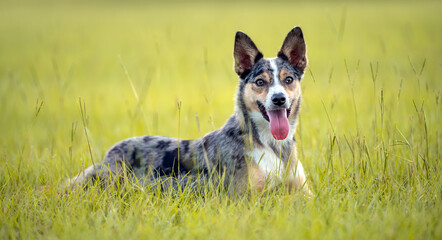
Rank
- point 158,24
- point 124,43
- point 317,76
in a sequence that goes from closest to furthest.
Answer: point 317,76, point 124,43, point 158,24

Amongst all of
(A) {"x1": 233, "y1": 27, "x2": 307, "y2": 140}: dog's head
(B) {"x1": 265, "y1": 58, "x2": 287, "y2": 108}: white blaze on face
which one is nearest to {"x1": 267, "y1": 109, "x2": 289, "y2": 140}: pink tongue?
(A) {"x1": 233, "y1": 27, "x2": 307, "y2": 140}: dog's head

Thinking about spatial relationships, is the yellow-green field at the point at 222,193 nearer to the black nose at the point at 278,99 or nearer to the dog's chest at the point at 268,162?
the dog's chest at the point at 268,162

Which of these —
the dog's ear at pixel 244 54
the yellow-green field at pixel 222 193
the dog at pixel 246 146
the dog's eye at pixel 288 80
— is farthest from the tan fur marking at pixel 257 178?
the dog's ear at pixel 244 54

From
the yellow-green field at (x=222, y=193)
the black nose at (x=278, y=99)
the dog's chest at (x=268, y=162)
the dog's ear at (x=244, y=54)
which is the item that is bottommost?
the yellow-green field at (x=222, y=193)

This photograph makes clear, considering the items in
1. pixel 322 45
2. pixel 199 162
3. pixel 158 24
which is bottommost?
pixel 199 162

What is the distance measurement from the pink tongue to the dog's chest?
0.77ft

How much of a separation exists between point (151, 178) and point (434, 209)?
307 centimetres

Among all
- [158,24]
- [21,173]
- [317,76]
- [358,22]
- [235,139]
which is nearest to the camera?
[235,139]

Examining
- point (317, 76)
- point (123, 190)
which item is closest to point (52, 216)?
point (123, 190)

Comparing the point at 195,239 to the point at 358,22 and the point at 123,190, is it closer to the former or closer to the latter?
the point at 123,190

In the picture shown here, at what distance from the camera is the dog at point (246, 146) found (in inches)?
180

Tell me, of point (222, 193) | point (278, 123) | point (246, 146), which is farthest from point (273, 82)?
point (222, 193)

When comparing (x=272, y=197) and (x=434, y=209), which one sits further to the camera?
(x=272, y=197)

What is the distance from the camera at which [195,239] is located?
3609mm
